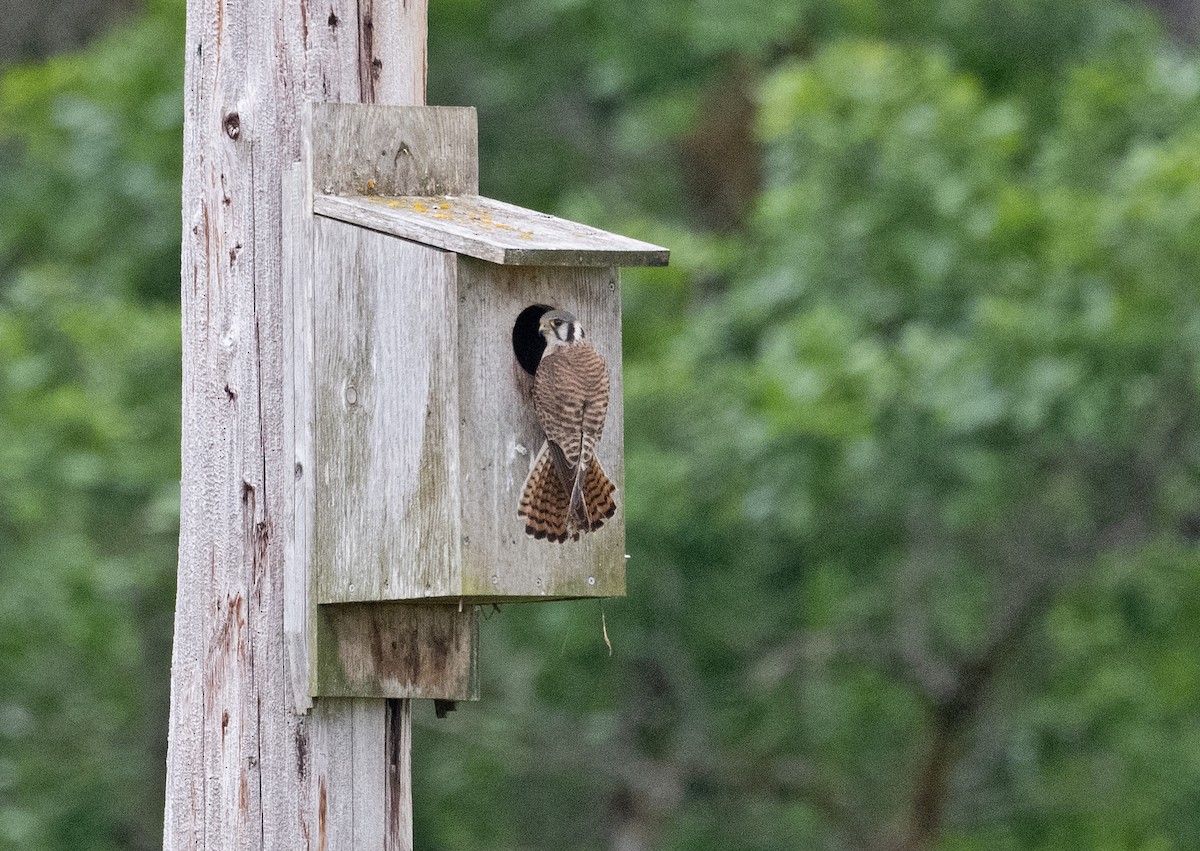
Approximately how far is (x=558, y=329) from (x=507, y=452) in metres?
0.26

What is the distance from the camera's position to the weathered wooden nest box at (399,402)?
11.5ft

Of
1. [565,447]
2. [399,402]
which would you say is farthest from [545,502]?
[399,402]

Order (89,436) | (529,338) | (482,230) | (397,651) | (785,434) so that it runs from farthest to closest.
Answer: (89,436) < (785,434) < (529,338) < (397,651) < (482,230)

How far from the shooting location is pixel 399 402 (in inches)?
140

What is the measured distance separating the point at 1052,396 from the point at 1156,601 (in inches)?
98.1

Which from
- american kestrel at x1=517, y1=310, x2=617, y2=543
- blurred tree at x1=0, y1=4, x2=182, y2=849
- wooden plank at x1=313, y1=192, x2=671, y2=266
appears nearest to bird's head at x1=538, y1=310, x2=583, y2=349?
american kestrel at x1=517, y1=310, x2=617, y2=543

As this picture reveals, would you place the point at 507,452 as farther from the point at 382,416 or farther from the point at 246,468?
the point at 246,468

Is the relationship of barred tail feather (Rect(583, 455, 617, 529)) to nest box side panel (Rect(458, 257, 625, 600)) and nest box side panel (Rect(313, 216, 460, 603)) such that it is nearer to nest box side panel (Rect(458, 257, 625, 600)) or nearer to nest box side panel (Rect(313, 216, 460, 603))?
nest box side panel (Rect(458, 257, 625, 600))

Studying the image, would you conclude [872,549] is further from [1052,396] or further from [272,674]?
[272,674]

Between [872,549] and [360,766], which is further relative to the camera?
[872,549]

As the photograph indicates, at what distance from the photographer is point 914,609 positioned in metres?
9.45

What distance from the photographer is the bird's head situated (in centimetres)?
366

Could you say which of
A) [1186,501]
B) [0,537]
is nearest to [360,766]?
[0,537]

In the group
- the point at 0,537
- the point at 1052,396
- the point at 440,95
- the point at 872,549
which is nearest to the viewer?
the point at 1052,396
